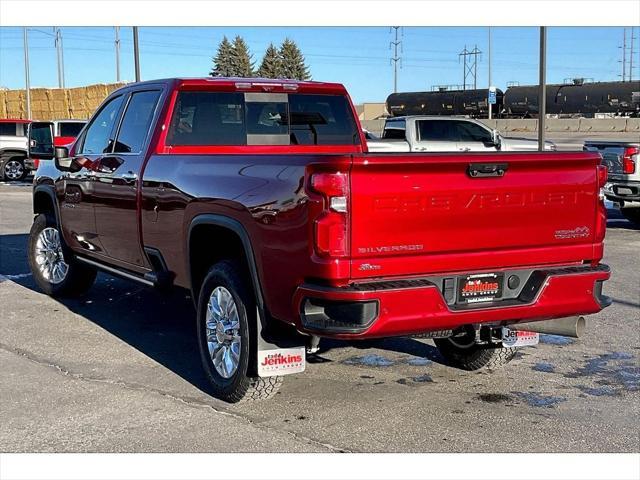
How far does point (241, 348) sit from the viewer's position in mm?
4848

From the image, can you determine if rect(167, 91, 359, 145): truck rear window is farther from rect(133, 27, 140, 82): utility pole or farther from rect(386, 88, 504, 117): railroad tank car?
rect(386, 88, 504, 117): railroad tank car

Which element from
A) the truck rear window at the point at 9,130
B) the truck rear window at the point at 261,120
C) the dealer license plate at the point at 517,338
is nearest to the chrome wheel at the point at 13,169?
the truck rear window at the point at 9,130

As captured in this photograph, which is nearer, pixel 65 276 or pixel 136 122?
pixel 136 122

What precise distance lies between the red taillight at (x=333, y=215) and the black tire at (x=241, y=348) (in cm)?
92

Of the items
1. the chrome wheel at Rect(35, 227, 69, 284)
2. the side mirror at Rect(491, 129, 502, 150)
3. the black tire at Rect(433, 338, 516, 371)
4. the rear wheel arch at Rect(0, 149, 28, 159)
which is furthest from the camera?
the rear wheel arch at Rect(0, 149, 28, 159)

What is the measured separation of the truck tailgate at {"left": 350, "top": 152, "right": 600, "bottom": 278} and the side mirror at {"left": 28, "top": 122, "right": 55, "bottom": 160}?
4405mm

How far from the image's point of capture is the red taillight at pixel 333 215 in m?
4.06

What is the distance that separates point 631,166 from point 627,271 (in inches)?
163

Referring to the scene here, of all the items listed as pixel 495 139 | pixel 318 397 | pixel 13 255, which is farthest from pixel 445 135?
pixel 318 397

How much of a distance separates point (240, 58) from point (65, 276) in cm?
9590

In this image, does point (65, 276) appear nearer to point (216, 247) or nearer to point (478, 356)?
point (216, 247)

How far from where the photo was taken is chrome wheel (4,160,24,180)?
84.3 feet

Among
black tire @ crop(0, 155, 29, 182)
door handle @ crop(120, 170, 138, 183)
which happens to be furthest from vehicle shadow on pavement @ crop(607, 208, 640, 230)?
black tire @ crop(0, 155, 29, 182)

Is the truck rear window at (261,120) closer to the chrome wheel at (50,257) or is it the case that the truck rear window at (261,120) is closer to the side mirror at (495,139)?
the chrome wheel at (50,257)
